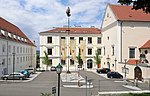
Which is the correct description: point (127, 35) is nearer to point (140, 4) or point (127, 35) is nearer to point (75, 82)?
point (75, 82)

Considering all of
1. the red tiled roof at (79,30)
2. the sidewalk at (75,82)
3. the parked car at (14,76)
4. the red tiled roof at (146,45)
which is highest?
the red tiled roof at (79,30)

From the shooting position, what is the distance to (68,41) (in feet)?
230

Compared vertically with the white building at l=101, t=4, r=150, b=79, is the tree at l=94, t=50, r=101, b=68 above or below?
below

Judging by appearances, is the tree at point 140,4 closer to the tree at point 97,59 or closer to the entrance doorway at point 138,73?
the entrance doorway at point 138,73

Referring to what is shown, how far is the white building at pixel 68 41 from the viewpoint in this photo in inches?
2731

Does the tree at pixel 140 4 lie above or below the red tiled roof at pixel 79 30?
below

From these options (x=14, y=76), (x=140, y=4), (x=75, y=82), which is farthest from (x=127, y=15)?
(x=140, y=4)

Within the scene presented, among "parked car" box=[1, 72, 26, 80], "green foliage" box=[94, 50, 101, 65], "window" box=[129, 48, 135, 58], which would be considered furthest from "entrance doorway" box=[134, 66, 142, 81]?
"green foliage" box=[94, 50, 101, 65]

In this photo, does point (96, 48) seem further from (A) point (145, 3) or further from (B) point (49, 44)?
(A) point (145, 3)

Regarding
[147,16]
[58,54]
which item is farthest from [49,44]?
[147,16]

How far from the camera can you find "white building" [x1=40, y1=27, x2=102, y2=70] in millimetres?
69375

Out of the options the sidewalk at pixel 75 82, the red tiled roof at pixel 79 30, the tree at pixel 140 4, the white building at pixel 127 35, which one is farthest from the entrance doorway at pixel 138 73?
the red tiled roof at pixel 79 30

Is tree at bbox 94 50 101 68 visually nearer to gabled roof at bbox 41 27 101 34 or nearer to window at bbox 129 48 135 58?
gabled roof at bbox 41 27 101 34

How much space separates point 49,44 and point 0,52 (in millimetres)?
25333
